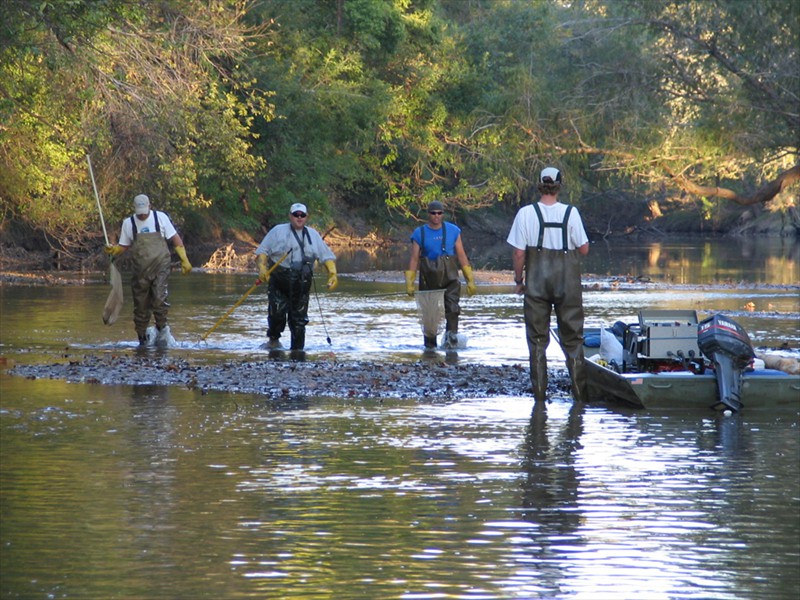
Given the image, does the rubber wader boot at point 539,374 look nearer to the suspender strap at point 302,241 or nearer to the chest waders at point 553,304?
the chest waders at point 553,304

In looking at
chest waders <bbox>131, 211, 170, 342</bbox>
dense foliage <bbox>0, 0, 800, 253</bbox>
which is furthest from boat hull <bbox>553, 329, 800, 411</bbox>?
dense foliage <bbox>0, 0, 800, 253</bbox>

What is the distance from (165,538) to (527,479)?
Result: 2783mm

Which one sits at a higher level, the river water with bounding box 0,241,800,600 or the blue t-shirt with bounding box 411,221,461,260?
the blue t-shirt with bounding box 411,221,461,260

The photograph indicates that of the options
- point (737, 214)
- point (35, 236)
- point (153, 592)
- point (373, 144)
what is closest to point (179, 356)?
point (153, 592)

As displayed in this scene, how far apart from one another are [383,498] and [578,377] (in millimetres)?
4764

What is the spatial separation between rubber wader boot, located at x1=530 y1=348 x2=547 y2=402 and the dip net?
463 cm

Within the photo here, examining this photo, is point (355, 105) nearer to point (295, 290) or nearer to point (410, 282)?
point (410, 282)

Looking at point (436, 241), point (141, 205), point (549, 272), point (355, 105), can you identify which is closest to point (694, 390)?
point (549, 272)

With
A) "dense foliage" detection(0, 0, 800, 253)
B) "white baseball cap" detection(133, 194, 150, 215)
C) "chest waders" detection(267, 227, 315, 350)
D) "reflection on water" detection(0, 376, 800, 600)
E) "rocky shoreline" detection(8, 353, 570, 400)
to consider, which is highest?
"dense foliage" detection(0, 0, 800, 253)

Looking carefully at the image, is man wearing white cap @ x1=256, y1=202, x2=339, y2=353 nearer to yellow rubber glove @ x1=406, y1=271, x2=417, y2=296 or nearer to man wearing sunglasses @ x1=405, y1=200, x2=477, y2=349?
yellow rubber glove @ x1=406, y1=271, x2=417, y2=296

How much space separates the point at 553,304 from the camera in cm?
1345

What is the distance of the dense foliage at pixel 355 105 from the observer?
2483cm

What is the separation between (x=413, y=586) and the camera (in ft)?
22.8

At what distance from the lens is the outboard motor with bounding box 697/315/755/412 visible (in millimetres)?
12383
